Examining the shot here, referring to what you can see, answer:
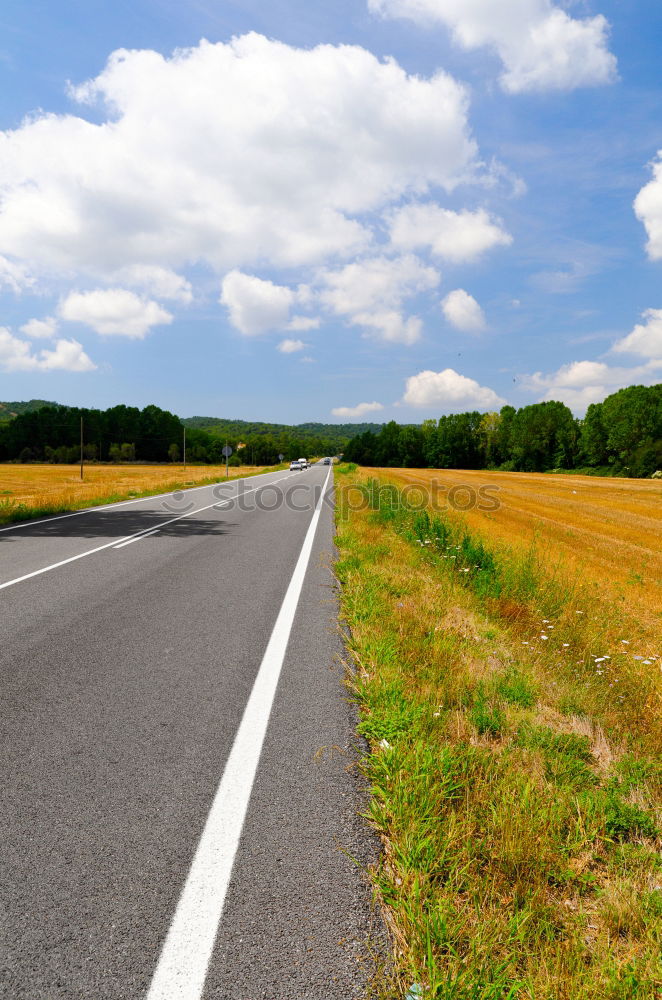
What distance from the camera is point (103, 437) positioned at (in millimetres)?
132625

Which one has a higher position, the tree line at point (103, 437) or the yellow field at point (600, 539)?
the tree line at point (103, 437)

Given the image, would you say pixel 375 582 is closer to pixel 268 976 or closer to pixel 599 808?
pixel 599 808

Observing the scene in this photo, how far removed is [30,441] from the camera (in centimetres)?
12256

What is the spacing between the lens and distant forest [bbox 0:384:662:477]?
72688mm

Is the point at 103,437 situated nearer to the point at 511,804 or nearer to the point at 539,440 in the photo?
the point at 539,440

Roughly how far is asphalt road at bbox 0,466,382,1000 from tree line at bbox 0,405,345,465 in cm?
10610

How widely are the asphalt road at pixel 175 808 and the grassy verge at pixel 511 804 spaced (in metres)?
0.24

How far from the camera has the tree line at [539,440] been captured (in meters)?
70.6

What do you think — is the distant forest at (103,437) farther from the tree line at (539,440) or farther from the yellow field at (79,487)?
the yellow field at (79,487)

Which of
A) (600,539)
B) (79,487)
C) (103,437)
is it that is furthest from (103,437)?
(600,539)

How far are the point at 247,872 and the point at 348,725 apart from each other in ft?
4.55

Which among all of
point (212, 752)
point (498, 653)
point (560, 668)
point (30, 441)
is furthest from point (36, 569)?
point (30, 441)

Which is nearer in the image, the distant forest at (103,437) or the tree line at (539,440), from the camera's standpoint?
the tree line at (539,440)

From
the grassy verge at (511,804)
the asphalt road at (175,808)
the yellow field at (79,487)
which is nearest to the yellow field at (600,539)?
→ the grassy verge at (511,804)
